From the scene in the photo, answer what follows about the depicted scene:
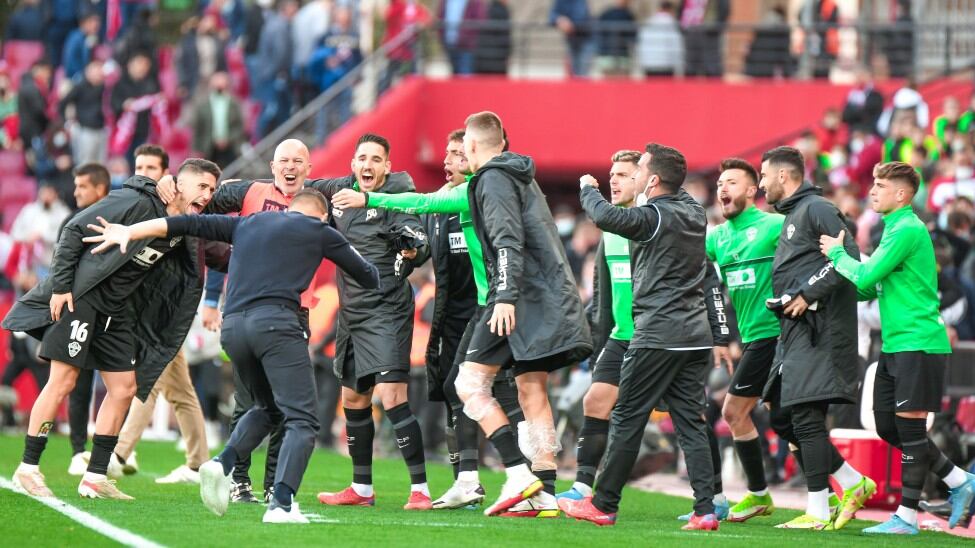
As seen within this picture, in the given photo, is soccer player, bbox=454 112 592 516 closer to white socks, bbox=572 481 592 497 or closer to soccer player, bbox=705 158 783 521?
white socks, bbox=572 481 592 497

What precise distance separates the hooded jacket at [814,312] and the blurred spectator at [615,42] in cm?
1404

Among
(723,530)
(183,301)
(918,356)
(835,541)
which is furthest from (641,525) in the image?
(183,301)

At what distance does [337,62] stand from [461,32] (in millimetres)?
1917

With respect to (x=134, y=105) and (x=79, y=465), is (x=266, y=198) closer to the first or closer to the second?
(x=79, y=465)

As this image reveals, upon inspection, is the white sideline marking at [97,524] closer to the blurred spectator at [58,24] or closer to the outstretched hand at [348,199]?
the outstretched hand at [348,199]

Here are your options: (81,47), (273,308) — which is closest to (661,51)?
(81,47)

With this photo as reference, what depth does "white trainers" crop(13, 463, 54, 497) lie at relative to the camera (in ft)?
34.7

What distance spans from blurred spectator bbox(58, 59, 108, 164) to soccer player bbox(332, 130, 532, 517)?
13608mm

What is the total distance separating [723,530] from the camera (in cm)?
1006

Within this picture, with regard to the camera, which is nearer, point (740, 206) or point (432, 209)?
point (432, 209)

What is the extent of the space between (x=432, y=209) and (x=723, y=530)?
2.66 meters

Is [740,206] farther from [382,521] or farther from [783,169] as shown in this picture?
[382,521]

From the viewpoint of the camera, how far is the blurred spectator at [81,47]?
25.8m

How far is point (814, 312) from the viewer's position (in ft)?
33.9
